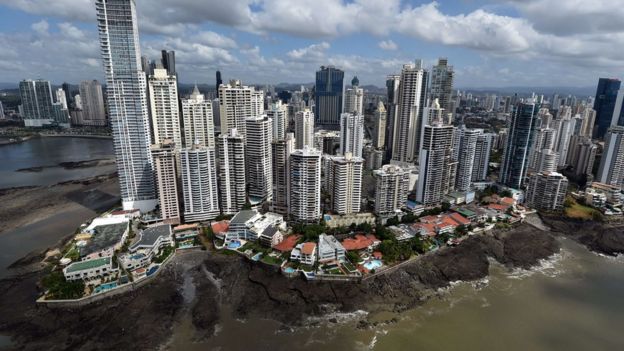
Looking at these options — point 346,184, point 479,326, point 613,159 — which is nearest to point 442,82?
point 613,159

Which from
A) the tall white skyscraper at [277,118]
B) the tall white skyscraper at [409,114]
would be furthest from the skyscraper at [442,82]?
the tall white skyscraper at [277,118]

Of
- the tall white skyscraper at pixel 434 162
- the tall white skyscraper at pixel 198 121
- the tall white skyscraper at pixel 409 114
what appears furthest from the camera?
the tall white skyscraper at pixel 409 114

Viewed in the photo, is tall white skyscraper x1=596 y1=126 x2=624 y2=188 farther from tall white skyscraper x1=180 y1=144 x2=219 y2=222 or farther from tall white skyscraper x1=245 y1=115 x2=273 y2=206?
tall white skyscraper x1=180 y1=144 x2=219 y2=222

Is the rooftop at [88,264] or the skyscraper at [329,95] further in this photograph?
the skyscraper at [329,95]

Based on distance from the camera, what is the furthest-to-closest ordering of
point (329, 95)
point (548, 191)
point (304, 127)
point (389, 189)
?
point (329, 95) < point (304, 127) < point (548, 191) < point (389, 189)

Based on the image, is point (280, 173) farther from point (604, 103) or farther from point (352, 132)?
point (604, 103)

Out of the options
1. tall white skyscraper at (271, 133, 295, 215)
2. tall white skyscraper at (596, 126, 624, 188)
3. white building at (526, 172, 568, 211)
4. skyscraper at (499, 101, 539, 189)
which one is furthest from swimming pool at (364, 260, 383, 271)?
tall white skyscraper at (596, 126, 624, 188)

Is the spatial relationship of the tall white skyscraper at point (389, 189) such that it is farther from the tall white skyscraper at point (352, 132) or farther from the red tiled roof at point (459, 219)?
the tall white skyscraper at point (352, 132)
